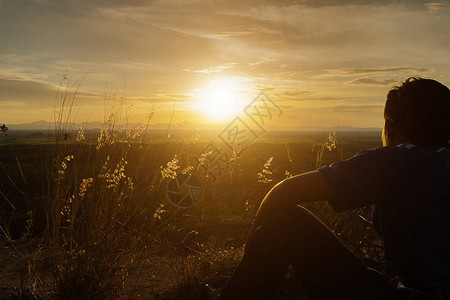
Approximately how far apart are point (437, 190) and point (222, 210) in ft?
22.8

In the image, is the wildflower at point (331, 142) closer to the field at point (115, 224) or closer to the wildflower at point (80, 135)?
the field at point (115, 224)

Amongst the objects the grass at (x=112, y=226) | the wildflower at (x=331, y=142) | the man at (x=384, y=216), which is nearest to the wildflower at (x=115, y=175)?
the grass at (x=112, y=226)

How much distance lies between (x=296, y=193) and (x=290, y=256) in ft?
1.04

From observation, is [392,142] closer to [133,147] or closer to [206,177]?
[133,147]

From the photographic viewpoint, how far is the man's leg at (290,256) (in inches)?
56.3

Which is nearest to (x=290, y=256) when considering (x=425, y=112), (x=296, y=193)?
(x=296, y=193)

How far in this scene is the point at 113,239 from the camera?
2754 millimetres

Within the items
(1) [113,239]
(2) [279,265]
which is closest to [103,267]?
(1) [113,239]

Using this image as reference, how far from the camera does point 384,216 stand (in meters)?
1.30

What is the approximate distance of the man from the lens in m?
1.20

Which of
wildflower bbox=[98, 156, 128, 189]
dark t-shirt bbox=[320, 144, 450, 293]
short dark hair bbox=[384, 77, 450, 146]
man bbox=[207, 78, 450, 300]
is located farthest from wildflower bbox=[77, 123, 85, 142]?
short dark hair bbox=[384, 77, 450, 146]

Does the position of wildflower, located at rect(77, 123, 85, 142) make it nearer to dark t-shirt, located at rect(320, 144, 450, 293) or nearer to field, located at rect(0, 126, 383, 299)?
field, located at rect(0, 126, 383, 299)

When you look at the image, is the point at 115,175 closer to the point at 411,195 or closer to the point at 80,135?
the point at 80,135

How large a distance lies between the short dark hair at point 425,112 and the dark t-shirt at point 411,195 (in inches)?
2.7
